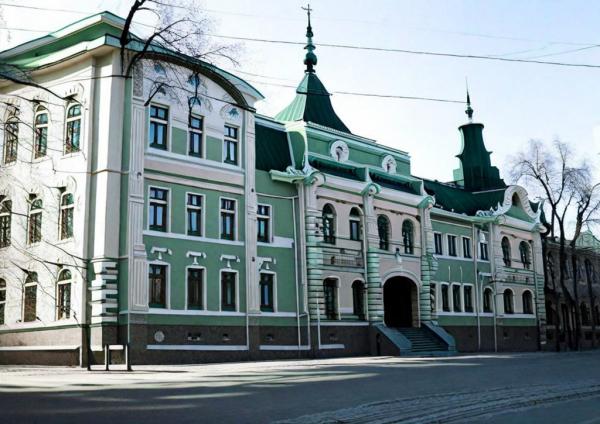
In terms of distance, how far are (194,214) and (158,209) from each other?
1.77 m

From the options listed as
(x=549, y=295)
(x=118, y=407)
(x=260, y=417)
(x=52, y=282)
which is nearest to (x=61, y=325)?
(x=52, y=282)

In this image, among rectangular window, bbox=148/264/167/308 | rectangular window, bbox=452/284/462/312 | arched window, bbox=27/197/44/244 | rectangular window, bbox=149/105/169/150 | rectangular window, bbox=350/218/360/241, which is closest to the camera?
rectangular window, bbox=148/264/167/308

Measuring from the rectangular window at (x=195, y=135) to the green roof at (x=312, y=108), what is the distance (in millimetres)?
8861

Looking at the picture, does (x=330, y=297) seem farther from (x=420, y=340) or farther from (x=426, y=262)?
(x=426, y=262)

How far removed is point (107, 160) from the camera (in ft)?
86.0

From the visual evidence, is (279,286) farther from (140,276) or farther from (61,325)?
(61,325)

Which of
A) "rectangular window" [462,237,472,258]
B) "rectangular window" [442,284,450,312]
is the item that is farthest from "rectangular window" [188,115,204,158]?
"rectangular window" [462,237,472,258]

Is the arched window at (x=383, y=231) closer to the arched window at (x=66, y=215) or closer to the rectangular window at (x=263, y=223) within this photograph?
the rectangular window at (x=263, y=223)

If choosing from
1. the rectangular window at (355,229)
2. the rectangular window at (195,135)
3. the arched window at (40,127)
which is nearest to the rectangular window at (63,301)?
the arched window at (40,127)

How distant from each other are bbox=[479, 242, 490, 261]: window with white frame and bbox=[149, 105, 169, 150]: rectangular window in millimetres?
24270

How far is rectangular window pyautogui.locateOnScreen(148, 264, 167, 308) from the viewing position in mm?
26828

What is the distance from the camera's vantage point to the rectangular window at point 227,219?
29906 mm

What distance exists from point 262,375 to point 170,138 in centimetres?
1271

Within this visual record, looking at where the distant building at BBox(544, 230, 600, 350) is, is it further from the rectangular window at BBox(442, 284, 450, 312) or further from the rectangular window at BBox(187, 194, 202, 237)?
the rectangular window at BBox(187, 194, 202, 237)
